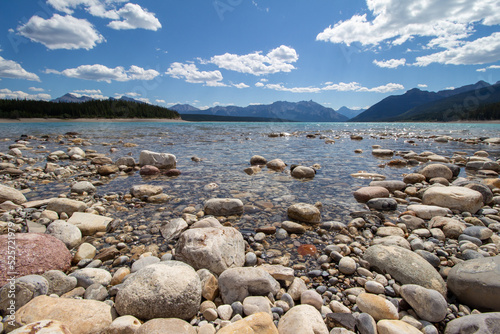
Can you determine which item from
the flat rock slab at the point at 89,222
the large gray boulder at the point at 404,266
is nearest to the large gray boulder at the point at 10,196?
the flat rock slab at the point at 89,222

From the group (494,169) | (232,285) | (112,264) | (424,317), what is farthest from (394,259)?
(494,169)

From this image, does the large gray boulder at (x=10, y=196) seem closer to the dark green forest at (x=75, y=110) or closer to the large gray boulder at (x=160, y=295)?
the large gray boulder at (x=160, y=295)

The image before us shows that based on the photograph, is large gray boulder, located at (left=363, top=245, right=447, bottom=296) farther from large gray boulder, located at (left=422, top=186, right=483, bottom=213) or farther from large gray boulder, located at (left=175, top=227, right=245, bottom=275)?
large gray boulder, located at (left=422, top=186, right=483, bottom=213)

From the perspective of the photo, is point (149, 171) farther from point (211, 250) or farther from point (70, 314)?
point (70, 314)

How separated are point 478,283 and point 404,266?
2.34 ft

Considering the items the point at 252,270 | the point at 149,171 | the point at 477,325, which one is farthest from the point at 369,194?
the point at 149,171

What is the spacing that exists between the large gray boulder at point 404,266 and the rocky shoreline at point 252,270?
13 mm

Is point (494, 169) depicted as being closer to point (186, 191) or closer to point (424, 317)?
point (424, 317)

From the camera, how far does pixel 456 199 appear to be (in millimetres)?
5500

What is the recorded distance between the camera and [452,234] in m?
4.23

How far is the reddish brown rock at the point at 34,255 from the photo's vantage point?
2906 millimetres

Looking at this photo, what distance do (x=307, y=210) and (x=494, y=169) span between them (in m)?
10.6

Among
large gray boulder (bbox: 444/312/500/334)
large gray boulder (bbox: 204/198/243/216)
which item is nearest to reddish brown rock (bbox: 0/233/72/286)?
large gray boulder (bbox: 204/198/243/216)

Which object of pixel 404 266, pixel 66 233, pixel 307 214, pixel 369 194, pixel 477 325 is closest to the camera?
pixel 477 325
